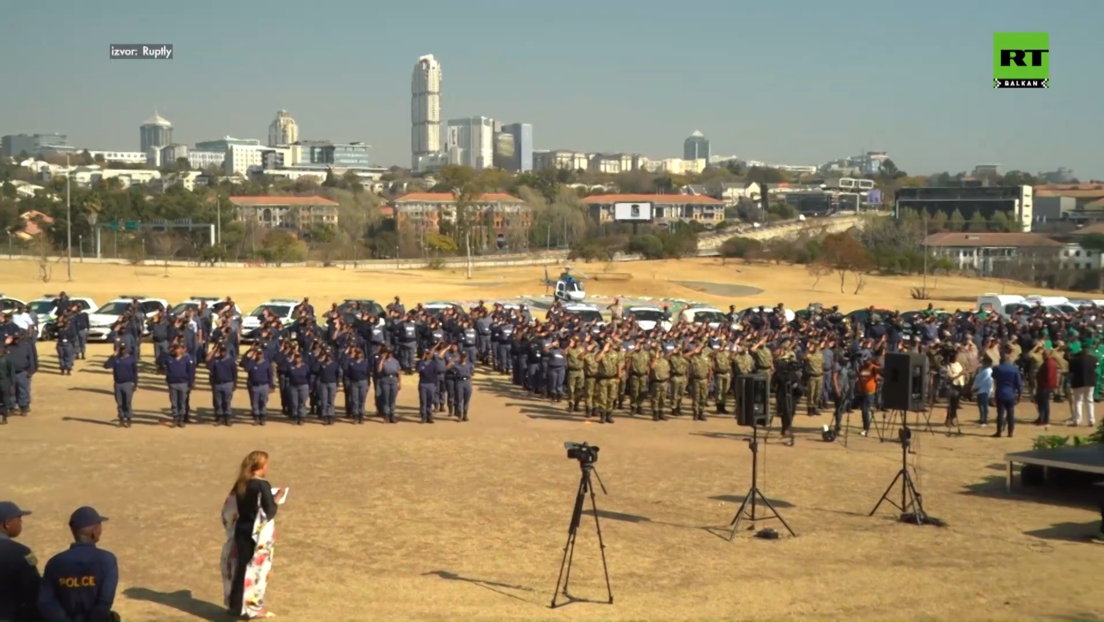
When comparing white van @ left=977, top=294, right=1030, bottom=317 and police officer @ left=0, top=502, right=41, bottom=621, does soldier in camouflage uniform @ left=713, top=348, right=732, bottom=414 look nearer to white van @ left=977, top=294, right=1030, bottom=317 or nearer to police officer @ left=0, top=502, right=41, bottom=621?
police officer @ left=0, top=502, right=41, bottom=621

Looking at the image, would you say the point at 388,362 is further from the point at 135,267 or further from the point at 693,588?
the point at 135,267

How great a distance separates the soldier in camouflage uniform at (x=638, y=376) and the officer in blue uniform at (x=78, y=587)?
15.7 m

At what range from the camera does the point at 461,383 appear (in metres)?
21.3

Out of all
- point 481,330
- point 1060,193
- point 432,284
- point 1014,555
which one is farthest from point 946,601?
point 1060,193

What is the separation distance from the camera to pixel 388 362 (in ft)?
68.1

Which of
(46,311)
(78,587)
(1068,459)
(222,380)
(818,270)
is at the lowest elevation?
(1068,459)

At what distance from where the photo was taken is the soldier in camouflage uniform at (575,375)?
73.8ft

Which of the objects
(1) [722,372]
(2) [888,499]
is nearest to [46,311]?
(1) [722,372]

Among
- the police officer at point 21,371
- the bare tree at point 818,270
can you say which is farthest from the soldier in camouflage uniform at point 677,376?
the bare tree at point 818,270

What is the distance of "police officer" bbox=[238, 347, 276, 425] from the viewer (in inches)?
797

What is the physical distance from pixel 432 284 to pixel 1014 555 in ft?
181

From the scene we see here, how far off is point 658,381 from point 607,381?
105 centimetres

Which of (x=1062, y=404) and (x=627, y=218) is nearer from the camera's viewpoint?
(x=1062, y=404)

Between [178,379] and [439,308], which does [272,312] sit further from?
[178,379]
